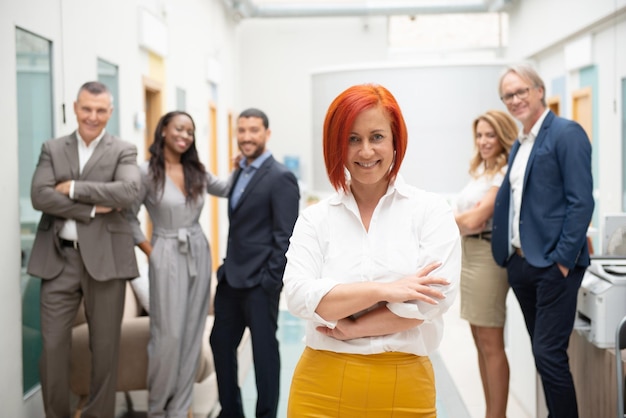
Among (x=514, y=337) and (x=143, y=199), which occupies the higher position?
(x=143, y=199)

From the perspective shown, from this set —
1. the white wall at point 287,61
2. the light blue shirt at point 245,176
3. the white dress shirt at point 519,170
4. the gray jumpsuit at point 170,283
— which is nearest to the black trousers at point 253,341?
the gray jumpsuit at point 170,283

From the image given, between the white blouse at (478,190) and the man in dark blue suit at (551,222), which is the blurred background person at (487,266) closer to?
the white blouse at (478,190)

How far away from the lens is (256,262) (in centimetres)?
340

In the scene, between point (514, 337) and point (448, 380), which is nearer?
point (514, 337)

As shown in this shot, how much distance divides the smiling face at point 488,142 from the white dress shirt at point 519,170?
0.29 m

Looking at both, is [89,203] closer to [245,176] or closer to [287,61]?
[245,176]

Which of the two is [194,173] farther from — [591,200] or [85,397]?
[591,200]


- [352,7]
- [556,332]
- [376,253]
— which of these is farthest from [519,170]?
[352,7]

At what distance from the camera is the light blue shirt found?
3483 mm

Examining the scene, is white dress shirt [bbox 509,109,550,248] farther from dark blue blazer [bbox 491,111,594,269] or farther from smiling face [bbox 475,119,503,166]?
smiling face [bbox 475,119,503,166]

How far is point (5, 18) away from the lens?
10.8ft

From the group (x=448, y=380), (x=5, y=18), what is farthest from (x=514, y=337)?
(x=5, y=18)

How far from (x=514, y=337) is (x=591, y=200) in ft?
5.67

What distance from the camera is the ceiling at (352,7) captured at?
395 inches
